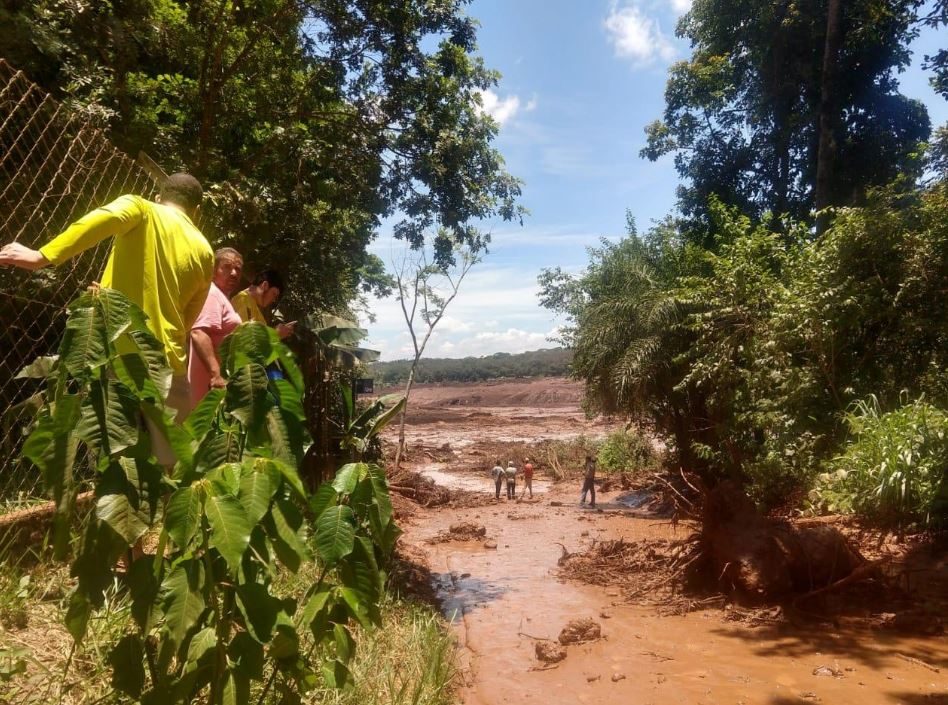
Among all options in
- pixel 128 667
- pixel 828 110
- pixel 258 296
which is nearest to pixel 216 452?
pixel 128 667

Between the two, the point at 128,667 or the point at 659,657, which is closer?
the point at 128,667

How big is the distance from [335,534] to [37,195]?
2.63 meters

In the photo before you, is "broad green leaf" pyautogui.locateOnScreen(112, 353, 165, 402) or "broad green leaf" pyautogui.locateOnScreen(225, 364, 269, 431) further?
"broad green leaf" pyautogui.locateOnScreen(225, 364, 269, 431)

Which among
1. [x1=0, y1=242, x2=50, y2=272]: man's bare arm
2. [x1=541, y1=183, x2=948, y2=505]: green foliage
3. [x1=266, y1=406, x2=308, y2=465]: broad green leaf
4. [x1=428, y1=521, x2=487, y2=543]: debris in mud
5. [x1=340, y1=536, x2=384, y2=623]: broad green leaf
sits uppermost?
[x1=541, y1=183, x2=948, y2=505]: green foliage

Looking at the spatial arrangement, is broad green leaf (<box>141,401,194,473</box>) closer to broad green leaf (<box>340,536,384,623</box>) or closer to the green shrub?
broad green leaf (<box>340,536,384,623</box>)

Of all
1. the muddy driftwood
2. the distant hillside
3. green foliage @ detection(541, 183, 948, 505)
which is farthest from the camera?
the distant hillside

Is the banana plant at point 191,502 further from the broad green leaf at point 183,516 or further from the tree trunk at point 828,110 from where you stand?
the tree trunk at point 828,110

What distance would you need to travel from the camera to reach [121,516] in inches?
52.5

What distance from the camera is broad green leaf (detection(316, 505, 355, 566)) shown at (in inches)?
61.5

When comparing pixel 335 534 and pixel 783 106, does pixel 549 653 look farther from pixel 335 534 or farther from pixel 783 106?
pixel 783 106

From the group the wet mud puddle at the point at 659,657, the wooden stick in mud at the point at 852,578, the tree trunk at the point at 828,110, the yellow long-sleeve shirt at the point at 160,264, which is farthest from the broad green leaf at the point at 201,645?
the tree trunk at the point at 828,110

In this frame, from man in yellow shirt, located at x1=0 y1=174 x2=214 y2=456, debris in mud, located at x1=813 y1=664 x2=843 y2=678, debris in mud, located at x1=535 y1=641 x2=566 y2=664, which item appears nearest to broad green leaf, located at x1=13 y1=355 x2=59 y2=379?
man in yellow shirt, located at x1=0 y1=174 x2=214 y2=456

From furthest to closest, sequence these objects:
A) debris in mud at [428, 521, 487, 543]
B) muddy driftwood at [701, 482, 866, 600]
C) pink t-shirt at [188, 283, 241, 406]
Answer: debris in mud at [428, 521, 487, 543] → muddy driftwood at [701, 482, 866, 600] → pink t-shirt at [188, 283, 241, 406]

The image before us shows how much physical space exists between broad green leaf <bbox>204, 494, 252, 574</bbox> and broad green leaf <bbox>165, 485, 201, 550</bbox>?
0.10 feet
